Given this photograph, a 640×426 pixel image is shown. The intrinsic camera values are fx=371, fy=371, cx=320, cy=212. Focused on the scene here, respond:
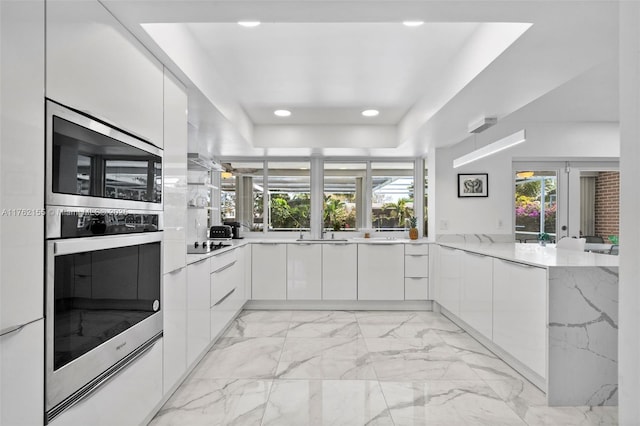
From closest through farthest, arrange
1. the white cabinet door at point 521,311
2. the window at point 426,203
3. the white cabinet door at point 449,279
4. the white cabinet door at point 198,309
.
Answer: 1. the white cabinet door at point 521,311
2. the white cabinet door at point 198,309
3. the white cabinet door at point 449,279
4. the window at point 426,203

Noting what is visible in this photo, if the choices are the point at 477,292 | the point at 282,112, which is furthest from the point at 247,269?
the point at 477,292

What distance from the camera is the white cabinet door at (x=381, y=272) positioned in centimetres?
458

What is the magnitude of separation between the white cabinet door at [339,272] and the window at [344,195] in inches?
31.6

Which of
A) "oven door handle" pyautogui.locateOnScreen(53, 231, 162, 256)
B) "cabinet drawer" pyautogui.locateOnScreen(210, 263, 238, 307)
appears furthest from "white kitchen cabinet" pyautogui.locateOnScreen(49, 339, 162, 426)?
→ "cabinet drawer" pyautogui.locateOnScreen(210, 263, 238, 307)

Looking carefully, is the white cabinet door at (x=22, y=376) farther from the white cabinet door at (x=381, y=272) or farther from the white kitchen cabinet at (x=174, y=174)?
the white cabinet door at (x=381, y=272)

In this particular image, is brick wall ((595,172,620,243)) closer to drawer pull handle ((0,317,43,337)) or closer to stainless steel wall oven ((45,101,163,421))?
stainless steel wall oven ((45,101,163,421))

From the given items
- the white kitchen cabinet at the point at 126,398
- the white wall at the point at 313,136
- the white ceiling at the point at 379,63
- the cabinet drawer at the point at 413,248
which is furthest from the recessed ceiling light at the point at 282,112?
the white kitchen cabinet at the point at 126,398

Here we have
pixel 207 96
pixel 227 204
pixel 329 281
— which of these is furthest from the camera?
pixel 227 204

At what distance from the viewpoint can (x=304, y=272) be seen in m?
4.62

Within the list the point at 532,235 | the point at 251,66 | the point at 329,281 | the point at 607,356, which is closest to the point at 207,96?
the point at 251,66

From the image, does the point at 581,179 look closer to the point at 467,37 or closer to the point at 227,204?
the point at 467,37

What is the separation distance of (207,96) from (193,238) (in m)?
1.82

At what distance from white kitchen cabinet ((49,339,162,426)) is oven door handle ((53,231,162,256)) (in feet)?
1.69

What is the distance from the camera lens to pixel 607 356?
2.23 m
